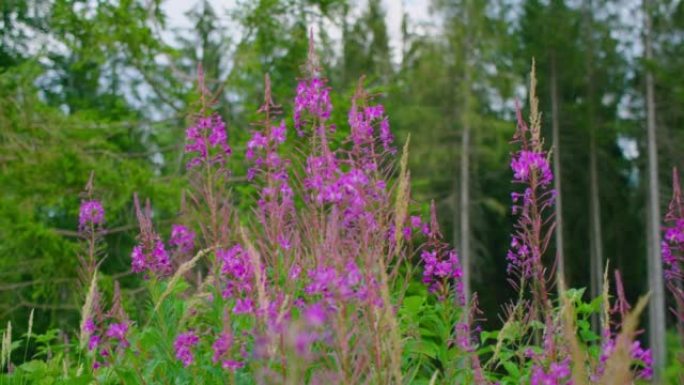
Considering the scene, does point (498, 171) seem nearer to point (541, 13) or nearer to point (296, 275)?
point (541, 13)

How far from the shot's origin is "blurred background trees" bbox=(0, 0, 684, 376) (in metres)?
13.8

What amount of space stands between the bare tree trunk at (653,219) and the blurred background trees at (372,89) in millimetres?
252

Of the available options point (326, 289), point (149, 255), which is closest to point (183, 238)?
point (149, 255)

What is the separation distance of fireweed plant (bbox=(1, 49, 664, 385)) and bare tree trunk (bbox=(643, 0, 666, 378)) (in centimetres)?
1859

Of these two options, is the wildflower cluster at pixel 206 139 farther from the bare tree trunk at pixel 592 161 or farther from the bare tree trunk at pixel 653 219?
the bare tree trunk at pixel 592 161

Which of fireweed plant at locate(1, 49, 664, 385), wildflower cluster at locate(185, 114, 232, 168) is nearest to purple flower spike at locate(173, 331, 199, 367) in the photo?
fireweed plant at locate(1, 49, 664, 385)

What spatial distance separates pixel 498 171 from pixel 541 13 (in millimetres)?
6001

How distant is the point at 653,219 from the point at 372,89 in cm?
1110

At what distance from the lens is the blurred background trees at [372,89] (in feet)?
45.3

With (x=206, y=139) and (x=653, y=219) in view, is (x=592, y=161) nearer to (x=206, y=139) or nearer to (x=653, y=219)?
(x=653, y=219)

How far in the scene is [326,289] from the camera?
8.32 feet

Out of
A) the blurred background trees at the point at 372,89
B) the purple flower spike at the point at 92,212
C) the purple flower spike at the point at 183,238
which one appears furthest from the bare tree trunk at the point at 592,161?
the purple flower spike at the point at 92,212

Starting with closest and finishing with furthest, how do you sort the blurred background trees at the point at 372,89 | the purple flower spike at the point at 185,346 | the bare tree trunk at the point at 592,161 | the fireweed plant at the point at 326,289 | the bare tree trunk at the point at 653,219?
the fireweed plant at the point at 326,289 < the purple flower spike at the point at 185,346 < the blurred background trees at the point at 372,89 < the bare tree trunk at the point at 653,219 < the bare tree trunk at the point at 592,161

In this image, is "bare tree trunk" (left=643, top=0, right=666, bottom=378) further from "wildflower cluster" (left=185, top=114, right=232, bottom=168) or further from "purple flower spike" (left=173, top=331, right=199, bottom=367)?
"purple flower spike" (left=173, top=331, right=199, bottom=367)
